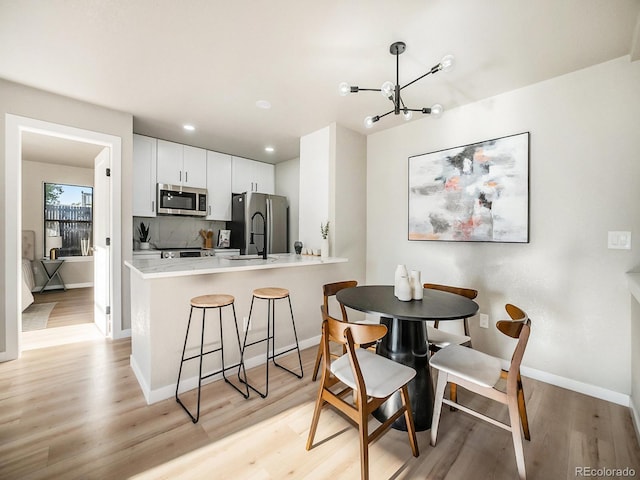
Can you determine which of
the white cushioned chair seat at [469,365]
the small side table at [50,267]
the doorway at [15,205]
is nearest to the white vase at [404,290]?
the white cushioned chair seat at [469,365]

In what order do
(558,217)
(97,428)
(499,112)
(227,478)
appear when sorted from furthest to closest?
(499,112) → (558,217) → (97,428) → (227,478)

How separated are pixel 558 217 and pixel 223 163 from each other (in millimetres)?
4397

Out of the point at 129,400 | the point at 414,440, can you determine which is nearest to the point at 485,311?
the point at 414,440

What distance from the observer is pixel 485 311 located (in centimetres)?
272

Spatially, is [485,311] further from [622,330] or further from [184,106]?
[184,106]

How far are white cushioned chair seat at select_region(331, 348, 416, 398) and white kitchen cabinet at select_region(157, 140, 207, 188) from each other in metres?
3.76

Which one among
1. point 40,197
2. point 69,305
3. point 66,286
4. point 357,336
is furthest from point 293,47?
point 66,286

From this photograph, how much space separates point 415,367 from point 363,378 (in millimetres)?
556

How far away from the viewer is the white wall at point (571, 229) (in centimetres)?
208

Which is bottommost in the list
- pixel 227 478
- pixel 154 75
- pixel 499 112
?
pixel 227 478

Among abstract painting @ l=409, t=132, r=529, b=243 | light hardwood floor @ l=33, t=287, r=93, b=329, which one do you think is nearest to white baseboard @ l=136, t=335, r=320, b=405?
light hardwood floor @ l=33, t=287, r=93, b=329

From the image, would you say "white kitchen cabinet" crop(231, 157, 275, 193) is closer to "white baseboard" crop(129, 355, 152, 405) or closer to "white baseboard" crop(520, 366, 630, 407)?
"white baseboard" crop(129, 355, 152, 405)

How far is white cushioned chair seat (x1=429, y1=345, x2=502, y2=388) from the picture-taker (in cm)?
151

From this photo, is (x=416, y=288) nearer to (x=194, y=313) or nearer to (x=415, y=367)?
(x=415, y=367)
